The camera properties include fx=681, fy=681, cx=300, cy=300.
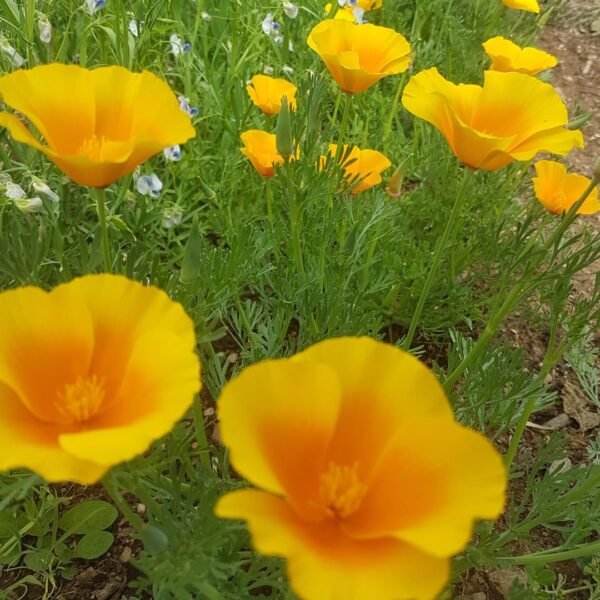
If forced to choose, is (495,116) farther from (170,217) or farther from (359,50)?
(170,217)

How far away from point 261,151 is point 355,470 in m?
0.98

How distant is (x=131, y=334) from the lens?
0.87m

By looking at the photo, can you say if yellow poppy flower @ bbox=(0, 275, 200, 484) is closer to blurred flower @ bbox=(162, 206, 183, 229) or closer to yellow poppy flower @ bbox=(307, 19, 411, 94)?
yellow poppy flower @ bbox=(307, 19, 411, 94)

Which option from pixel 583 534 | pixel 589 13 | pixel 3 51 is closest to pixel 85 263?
pixel 3 51

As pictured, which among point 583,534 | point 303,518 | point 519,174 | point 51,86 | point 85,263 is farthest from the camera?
point 519,174

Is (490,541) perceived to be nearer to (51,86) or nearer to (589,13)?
(51,86)

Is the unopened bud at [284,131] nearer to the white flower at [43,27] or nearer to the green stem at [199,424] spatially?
the green stem at [199,424]

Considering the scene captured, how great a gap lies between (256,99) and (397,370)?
3.55 feet

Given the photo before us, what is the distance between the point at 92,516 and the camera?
58.7 inches

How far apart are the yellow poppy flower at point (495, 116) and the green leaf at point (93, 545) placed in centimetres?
107

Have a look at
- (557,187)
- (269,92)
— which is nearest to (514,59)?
(557,187)

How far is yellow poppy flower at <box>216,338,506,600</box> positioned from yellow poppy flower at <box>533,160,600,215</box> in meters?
1.03

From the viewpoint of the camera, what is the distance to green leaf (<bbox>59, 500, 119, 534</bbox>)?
1487 millimetres

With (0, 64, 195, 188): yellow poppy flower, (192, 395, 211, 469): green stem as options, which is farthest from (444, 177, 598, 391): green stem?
(0, 64, 195, 188): yellow poppy flower
